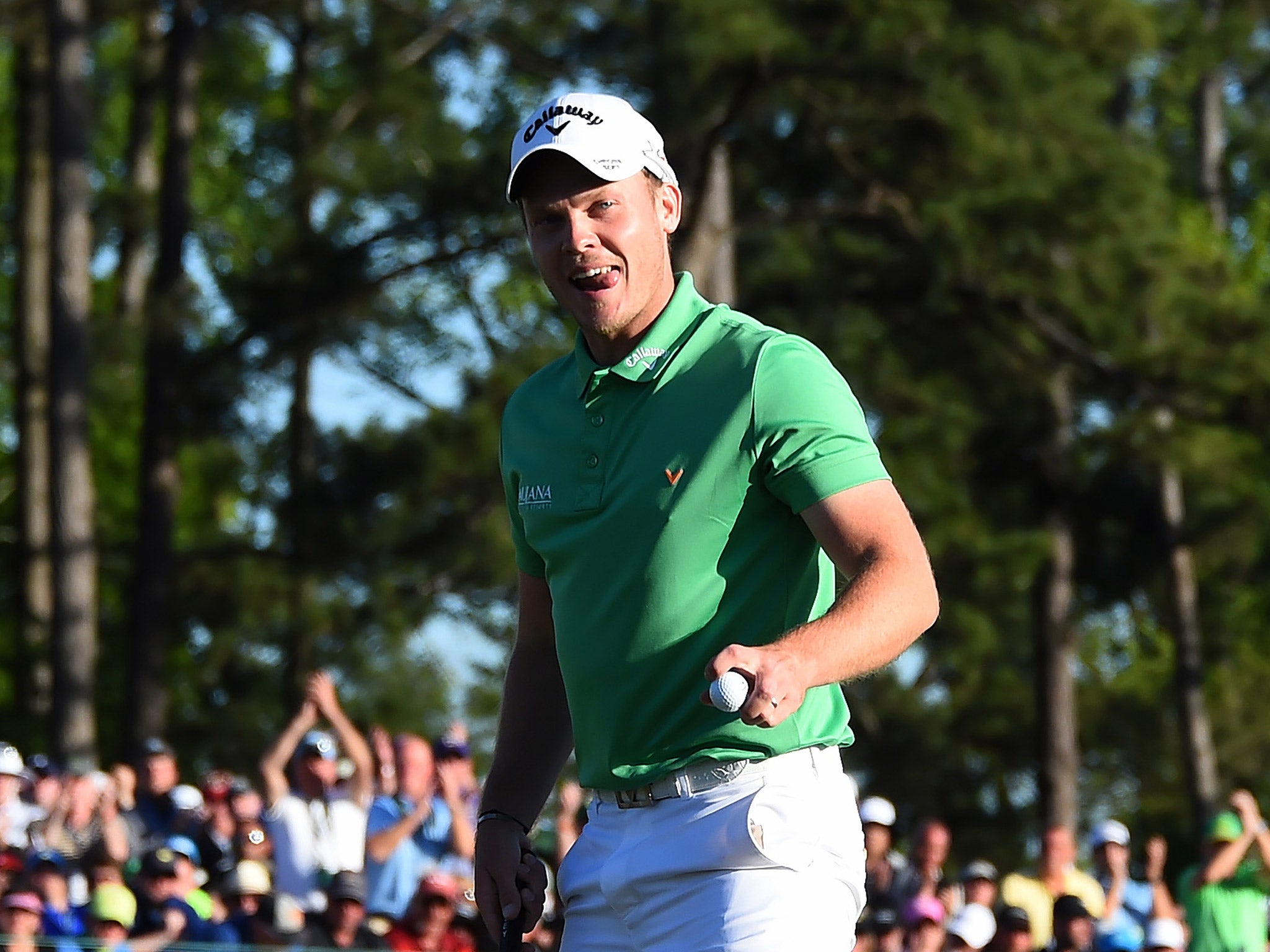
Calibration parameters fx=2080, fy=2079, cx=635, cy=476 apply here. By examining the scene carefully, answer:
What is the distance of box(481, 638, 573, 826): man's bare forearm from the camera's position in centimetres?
338

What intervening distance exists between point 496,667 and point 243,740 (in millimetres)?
3705

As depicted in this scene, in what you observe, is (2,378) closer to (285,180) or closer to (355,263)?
(285,180)

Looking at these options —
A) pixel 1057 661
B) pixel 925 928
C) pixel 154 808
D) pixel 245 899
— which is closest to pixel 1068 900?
pixel 925 928

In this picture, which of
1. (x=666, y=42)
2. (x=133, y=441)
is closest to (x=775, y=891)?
(x=666, y=42)

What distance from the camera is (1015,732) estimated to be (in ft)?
93.9

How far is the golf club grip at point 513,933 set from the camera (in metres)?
3.22

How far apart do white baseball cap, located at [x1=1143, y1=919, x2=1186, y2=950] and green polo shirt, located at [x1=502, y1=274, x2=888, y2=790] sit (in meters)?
6.45

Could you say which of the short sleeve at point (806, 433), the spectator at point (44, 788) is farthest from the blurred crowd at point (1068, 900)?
the short sleeve at point (806, 433)

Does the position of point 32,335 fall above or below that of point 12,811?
above

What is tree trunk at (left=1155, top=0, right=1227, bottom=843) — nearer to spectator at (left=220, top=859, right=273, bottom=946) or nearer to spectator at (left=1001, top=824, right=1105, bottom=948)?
spectator at (left=1001, top=824, right=1105, bottom=948)

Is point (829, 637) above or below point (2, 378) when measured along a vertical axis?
below

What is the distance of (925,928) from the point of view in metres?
9.18

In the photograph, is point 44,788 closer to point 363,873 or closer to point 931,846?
point 363,873

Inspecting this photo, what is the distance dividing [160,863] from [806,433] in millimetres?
6587
